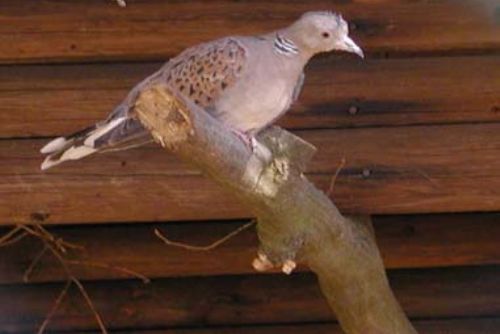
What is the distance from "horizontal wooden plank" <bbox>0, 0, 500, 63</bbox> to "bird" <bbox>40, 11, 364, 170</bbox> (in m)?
0.23

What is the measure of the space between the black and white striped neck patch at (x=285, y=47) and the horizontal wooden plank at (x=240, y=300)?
0.76 metres

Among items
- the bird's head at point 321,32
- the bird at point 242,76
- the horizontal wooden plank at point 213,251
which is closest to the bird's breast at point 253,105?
the bird at point 242,76

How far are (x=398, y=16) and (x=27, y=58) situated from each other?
764 millimetres

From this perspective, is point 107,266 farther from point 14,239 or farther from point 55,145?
point 55,145

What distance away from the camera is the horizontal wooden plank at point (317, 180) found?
12.0ft

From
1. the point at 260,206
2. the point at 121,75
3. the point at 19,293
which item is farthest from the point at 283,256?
the point at 19,293

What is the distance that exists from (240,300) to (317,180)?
0.46 meters

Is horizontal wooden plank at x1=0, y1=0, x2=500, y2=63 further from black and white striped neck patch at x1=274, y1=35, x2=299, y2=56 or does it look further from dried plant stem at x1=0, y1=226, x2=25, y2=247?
dried plant stem at x1=0, y1=226, x2=25, y2=247

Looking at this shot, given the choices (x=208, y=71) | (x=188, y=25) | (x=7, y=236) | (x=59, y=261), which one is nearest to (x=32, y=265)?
(x=59, y=261)

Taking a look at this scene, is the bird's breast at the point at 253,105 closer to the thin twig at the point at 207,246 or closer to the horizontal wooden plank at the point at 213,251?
the thin twig at the point at 207,246

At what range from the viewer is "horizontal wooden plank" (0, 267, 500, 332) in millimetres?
3990

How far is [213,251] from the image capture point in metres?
3.85

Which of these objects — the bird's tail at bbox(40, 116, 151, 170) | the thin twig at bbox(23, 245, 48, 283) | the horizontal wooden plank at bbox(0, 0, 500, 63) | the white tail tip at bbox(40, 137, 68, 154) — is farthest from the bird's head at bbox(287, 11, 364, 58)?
the thin twig at bbox(23, 245, 48, 283)

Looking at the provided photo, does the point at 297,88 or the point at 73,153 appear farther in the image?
the point at 297,88
